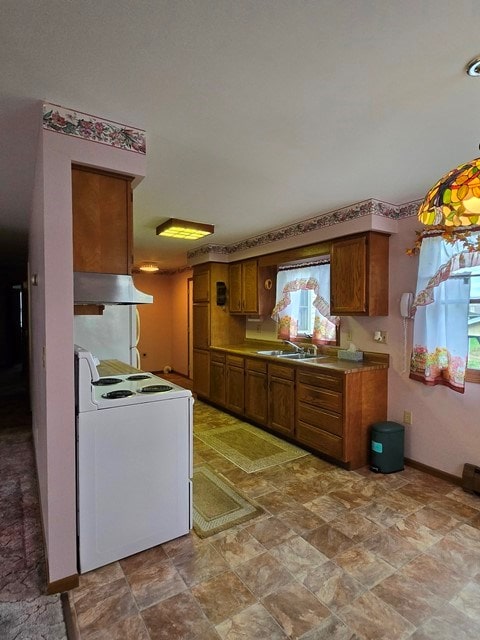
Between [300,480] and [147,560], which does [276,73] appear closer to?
[147,560]

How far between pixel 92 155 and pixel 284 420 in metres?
3.06

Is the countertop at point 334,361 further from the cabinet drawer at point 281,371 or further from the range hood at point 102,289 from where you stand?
the range hood at point 102,289

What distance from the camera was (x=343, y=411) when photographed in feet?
10.3

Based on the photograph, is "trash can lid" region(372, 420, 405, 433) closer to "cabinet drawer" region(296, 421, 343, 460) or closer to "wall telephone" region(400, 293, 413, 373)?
"cabinet drawer" region(296, 421, 343, 460)

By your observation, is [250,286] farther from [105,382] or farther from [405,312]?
[105,382]

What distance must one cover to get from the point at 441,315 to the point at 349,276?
2.87 ft

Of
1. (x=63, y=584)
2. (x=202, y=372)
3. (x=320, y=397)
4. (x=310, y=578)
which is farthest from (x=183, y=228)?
(x=310, y=578)

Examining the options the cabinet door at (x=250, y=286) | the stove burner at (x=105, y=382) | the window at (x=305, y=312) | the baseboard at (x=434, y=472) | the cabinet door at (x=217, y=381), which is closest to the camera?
the stove burner at (x=105, y=382)

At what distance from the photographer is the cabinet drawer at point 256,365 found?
415 centimetres

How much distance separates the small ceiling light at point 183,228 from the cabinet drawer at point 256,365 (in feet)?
5.34

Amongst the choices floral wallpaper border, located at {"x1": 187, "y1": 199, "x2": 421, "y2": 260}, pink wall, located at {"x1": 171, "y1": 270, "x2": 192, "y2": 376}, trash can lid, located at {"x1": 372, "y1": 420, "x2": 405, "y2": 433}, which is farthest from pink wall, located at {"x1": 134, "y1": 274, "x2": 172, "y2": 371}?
trash can lid, located at {"x1": 372, "y1": 420, "x2": 405, "y2": 433}

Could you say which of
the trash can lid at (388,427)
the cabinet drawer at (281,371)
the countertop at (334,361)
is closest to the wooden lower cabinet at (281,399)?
the cabinet drawer at (281,371)

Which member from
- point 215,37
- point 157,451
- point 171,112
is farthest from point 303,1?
point 157,451

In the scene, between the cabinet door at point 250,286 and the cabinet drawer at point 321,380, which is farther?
the cabinet door at point 250,286
